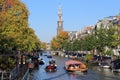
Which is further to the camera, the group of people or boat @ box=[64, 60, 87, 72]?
the group of people

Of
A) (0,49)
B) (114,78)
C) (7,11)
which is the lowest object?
(114,78)

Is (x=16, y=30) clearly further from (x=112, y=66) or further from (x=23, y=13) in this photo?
(x=112, y=66)

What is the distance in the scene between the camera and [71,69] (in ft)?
310

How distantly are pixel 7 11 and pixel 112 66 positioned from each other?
3198cm

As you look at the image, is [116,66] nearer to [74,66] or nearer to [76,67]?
[76,67]

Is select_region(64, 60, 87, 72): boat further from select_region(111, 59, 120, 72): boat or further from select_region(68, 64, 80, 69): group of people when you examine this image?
select_region(111, 59, 120, 72): boat

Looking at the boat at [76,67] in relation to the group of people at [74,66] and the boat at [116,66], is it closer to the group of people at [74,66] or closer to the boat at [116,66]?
the group of people at [74,66]

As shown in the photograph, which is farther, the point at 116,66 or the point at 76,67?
the point at 116,66

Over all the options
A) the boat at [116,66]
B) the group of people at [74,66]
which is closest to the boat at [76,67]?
the group of people at [74,66]

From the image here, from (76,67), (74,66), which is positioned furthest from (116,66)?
(74,66)

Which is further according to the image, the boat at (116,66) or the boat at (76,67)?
the boat at (116,66)

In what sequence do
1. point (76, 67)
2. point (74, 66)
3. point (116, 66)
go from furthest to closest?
point (116, 66)
point (74, 66)
point (76, 67)

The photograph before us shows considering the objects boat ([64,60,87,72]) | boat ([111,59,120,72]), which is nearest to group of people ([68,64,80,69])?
boat ([64,60,87,72])

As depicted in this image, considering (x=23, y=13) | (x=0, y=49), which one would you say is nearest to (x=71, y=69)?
(x=23, y=13)
